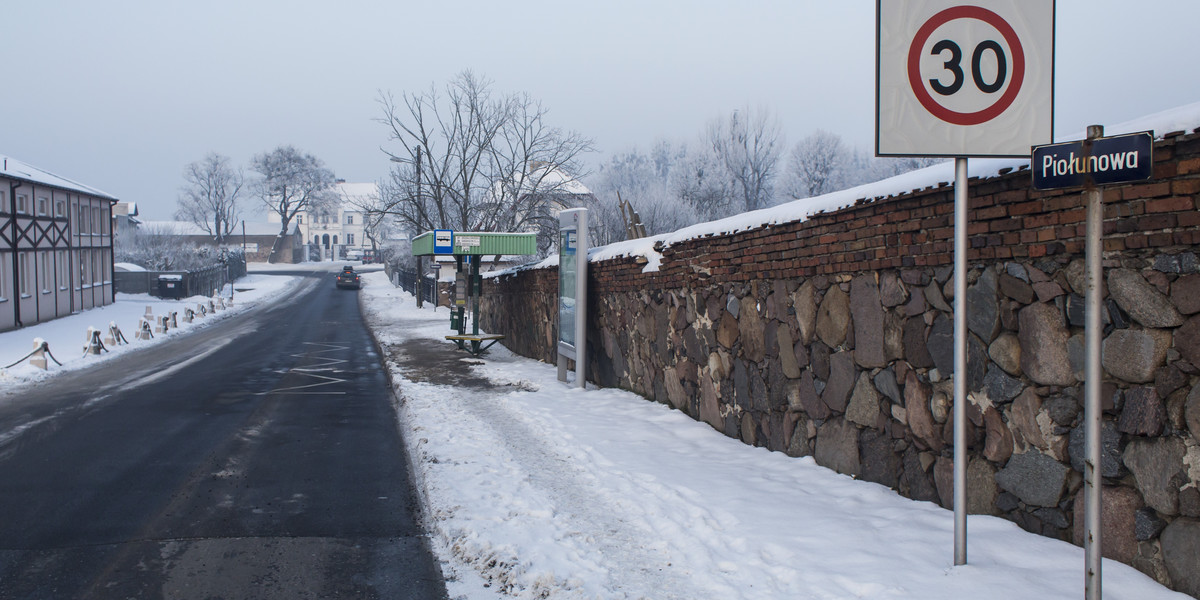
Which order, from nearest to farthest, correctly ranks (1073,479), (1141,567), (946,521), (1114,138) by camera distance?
(1114,138)
(1141,567)
(1073,479)
(946,521)

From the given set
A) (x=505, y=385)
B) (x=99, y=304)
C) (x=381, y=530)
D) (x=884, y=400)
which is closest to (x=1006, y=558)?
(x=884, y=400)

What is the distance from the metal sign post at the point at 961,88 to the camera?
3.90 meters

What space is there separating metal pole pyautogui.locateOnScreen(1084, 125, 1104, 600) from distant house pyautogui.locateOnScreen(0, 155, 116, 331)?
100 feet

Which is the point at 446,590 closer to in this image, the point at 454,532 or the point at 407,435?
the point at 454,532

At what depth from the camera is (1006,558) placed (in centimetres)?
409

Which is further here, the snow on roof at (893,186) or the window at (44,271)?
the window at (44,271)

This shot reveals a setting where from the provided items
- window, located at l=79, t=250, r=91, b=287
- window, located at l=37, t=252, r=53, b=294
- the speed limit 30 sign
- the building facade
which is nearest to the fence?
window, located at l=79, t=250, r=91, b=287

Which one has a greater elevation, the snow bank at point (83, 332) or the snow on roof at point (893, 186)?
the snow on roof at point (893, 186)

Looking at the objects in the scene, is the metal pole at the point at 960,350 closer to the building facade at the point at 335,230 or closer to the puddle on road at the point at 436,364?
the puddle on road at the point at 436,364

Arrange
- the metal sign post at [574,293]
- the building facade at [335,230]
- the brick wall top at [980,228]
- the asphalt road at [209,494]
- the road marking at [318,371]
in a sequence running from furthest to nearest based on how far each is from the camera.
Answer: the building facade at [335,230] < the road marking at [318,371] < the metal sign post at [574,293] < the asphalt road at [209,494] < the brick wall top at [980,228]

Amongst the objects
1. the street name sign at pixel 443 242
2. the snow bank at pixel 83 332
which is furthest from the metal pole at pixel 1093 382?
the snow bank at pixel 83 332

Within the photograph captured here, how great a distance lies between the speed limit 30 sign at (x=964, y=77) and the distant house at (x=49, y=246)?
2966cm

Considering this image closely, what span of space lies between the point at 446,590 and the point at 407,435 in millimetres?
4696

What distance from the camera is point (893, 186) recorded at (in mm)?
5320
